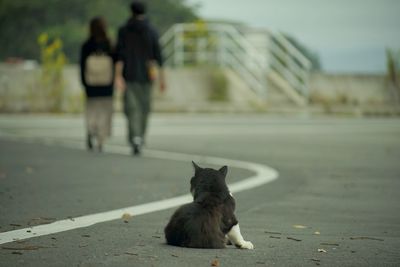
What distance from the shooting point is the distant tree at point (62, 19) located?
2940 inches

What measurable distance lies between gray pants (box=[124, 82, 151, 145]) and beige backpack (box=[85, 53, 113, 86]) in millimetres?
547

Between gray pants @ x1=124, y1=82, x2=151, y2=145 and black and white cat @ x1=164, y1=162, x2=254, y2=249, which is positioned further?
gray pants @ x1=124, y1=82, x2=151, y2=145

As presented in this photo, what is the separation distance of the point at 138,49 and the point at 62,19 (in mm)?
65870

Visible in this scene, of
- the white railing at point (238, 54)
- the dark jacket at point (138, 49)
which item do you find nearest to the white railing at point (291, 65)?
the white railing at point (238, 54)

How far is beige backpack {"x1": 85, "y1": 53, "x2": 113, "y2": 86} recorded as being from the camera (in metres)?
15.9

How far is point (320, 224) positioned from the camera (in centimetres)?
777

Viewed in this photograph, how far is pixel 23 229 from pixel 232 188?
3.58 metres

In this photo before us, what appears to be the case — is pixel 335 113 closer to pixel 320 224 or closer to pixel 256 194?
pixel 256 194

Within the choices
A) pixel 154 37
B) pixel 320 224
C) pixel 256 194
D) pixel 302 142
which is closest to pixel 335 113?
pixel 302 142

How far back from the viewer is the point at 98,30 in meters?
16.0

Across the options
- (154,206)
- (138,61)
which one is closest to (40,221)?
(154,206)

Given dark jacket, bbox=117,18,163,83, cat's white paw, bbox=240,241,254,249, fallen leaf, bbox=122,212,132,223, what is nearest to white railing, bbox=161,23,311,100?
dark jacket, bbox=117,18,163,83

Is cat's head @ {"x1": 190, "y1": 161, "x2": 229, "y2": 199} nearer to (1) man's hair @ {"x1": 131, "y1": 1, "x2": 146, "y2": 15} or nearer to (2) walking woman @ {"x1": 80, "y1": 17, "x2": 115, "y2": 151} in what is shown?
(1) man's hair @ {"x1": 131, "y1": 1, "x2": 146, "y2": 15}

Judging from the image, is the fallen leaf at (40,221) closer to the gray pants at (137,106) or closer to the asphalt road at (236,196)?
the asphalt road at (236,196)
